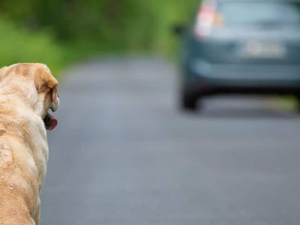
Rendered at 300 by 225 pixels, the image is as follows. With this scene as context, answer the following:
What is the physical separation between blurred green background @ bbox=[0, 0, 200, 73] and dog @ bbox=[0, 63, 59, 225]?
4.23 meters

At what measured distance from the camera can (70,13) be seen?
49.4 metres

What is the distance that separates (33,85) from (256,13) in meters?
10.7

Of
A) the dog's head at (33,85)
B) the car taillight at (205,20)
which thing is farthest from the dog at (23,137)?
the car taillight at (205,20)

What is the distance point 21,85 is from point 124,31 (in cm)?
8030

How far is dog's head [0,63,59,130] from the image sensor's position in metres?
6.02

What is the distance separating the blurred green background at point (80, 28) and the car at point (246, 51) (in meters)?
1.35

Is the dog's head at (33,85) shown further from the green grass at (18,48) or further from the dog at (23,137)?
the green grass at (18,48)

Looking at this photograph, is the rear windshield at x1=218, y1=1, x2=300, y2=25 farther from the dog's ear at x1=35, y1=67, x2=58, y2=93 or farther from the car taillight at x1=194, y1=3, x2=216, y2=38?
the dog's ear at x1=35, y1=67, x2=58, y2=93

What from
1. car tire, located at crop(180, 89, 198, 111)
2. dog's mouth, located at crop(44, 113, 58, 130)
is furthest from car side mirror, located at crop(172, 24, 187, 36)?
dog's mouth, located at crop(44, 113, 58, 130)

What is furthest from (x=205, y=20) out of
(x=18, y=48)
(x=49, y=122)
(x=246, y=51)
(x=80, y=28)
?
(x=80, y=28)

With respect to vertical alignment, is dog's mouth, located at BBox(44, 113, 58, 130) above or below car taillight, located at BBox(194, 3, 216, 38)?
above

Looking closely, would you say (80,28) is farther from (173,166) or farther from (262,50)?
(173,166)

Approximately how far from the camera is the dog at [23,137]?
214 inches

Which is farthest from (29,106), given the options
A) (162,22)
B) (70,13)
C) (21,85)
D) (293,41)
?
(162,22)
